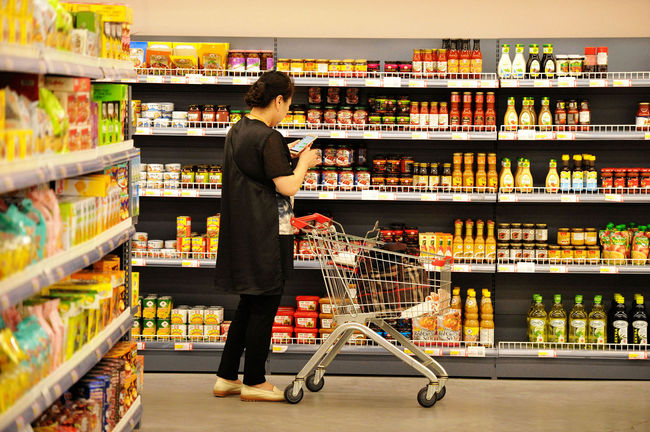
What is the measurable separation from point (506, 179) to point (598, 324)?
113cm

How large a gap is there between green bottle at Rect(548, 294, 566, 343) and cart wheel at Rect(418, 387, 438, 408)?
47.2 inches

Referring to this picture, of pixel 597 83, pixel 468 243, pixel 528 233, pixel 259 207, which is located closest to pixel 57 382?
pixel 259 207

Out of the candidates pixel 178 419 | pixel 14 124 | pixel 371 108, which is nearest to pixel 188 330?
pixel 178 419

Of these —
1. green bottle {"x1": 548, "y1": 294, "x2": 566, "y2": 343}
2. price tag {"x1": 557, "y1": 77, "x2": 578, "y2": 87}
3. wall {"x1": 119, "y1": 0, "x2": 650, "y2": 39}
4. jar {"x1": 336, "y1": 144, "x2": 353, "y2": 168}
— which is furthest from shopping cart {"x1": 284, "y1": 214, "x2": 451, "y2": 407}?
wall {"x1": 119, "y1": 0, "x2": 650, "y2": 39}

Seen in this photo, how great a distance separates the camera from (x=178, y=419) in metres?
4.68

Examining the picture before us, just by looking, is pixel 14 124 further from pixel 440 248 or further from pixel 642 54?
pixel 642 54

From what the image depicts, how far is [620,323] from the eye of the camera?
565 centimetres

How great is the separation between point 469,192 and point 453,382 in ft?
4.10

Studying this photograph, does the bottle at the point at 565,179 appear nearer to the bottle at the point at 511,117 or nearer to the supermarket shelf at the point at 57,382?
the bottle at the point at 511,117

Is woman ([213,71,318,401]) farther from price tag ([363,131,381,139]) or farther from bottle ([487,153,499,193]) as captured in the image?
bottle ([487,153,499,193])

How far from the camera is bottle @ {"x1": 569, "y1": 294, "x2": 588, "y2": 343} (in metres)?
5.68

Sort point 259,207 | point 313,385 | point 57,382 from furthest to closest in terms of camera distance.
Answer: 1. point 313,385
2. point 259,207
3. point 57,382

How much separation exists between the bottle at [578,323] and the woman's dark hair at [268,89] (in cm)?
244

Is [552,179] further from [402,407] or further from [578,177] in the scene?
[402,407]
